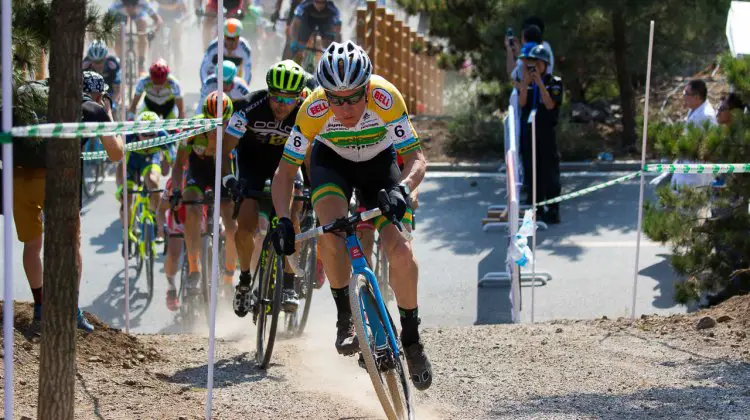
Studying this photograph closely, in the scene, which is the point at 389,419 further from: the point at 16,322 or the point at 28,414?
the point at 16,322

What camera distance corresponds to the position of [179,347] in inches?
333

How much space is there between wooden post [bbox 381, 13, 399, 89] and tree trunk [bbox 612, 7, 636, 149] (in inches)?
199

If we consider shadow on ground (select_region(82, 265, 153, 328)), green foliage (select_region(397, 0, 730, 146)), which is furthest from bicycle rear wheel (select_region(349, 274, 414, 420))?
green foliage (select_region(397, 0, 730, 146))

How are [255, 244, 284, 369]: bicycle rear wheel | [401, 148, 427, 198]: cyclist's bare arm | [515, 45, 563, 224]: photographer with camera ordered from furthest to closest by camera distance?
[515, 45, 563, 224]: photographer with camera → [255, 244, 284, 369]: bicycle rear wheel → [401, 148, 427, 198]: cyclist's bare arm

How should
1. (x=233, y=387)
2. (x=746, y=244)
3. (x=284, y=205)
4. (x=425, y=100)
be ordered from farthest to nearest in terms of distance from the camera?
1. (x=425, y=100)
2. (x=746, y=244)
3. (x=233, y=387)
4. (x=284, y=205)

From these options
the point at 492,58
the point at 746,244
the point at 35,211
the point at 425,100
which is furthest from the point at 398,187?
the point at 425,100

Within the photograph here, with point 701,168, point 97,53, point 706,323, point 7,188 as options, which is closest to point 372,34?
point 97,53

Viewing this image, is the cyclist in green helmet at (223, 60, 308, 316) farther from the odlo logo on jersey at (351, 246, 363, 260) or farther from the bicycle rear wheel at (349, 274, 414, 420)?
the bicycle rear wheel at (349, 274, 414, 420)

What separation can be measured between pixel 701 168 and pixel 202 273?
4.27m

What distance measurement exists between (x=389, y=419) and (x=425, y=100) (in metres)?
18.4

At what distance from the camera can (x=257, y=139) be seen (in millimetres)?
8938

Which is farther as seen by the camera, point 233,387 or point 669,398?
point 233,387

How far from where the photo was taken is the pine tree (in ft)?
30.5

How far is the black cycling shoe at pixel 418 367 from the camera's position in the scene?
625 cm
